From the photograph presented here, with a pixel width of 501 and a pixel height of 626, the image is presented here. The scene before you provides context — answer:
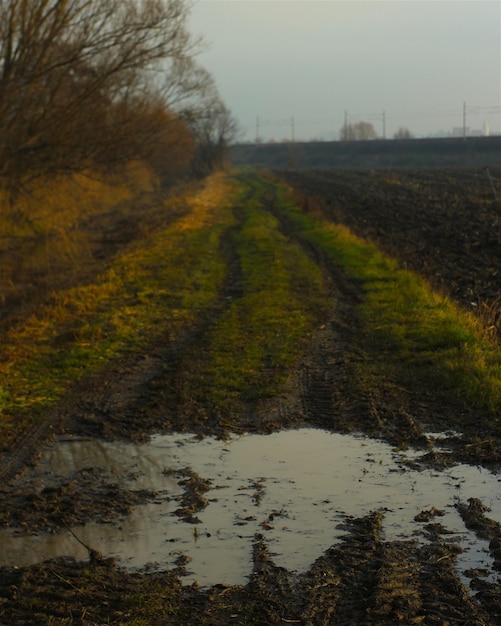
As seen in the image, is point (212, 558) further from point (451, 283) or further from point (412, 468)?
point (451, 283)

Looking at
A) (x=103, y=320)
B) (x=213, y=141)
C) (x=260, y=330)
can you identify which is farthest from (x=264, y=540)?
(x=213, y=141)

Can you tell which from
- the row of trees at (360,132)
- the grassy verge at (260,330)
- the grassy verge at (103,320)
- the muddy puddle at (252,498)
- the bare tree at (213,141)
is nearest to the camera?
the muddy puddle at (252,498)

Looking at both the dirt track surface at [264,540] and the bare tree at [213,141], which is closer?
the dirt track surface at [264,540]

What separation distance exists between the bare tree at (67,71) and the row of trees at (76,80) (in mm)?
27

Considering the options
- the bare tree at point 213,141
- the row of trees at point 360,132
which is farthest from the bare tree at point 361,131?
the bare tree at point 213,141

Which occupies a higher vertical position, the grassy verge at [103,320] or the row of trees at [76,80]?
the row of trees at [76,80]

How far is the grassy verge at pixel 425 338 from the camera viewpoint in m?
8.87

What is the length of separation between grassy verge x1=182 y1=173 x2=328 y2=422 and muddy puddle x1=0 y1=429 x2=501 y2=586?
4.02 feet

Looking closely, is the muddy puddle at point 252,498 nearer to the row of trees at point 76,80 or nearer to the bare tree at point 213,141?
the row of trees at point 76,80

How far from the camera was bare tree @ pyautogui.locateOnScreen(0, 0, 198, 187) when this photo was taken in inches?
868

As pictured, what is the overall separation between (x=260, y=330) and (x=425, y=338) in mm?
2450

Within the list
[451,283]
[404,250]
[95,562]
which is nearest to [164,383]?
[95,562]

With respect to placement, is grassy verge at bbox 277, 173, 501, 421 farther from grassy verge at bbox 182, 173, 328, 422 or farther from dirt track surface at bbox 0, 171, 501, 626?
grassy verge at bbox 182, 173, 328, 422

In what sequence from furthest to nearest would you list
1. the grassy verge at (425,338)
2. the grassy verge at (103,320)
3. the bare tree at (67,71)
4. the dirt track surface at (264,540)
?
the bare tree at (67,71) < the grassy verge at (103,320) < the grassy verge at (425,338) < the dirt track surface at (264,540)
